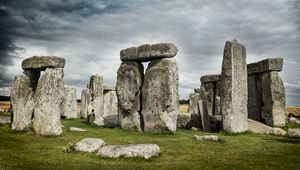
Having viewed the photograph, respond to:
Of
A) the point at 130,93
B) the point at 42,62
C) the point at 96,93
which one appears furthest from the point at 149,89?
the point at 96,93

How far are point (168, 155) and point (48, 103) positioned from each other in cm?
660

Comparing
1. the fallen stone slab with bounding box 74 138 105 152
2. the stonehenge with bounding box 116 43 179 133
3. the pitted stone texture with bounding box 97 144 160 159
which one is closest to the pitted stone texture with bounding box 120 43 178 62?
the stonehenge with bounding box 116 43 179 133

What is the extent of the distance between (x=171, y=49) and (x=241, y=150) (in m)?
7.52

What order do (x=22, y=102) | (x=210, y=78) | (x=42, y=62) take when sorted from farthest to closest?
(x=210, y=78) → (x=22, y=102) → (x=42, y=62)

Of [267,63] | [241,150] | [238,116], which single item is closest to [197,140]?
[241,150]

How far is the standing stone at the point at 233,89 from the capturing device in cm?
1878

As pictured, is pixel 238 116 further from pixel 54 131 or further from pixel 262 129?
pixel 54 131

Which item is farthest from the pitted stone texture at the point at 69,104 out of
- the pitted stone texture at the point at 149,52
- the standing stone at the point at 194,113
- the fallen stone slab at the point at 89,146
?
the fallen stone slab at the point at 89,146

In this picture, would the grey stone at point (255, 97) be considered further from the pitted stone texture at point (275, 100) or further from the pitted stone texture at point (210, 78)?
the pitted stone texture at point (210, 78)

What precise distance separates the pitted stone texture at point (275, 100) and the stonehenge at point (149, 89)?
852 centimetres

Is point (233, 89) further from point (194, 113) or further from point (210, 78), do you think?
point (194, 113)

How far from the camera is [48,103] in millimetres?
15367

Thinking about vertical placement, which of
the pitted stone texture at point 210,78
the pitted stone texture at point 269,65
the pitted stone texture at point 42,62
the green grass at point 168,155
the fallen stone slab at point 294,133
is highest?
the pitted stone texture at point 269,65

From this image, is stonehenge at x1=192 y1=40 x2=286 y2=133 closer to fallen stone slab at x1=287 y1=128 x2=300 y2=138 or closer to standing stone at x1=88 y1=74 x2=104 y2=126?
fallen stone slab at x1=287 y1=128 x2=300 y2=138
